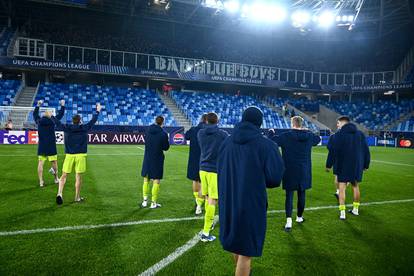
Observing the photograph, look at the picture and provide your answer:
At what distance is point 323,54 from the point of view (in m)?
51.0

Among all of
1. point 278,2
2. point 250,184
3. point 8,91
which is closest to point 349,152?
point 250,184

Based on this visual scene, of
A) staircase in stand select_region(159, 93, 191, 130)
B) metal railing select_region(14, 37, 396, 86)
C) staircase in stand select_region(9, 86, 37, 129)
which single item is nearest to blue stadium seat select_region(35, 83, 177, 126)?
Result: staircase in stand select_region(159, 93, 191, 130)

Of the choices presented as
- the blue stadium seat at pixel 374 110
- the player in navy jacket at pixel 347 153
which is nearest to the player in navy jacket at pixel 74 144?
the player in navy jacket at pixel 347 153

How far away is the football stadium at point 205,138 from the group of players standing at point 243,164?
0.02 m

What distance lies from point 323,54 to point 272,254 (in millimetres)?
51531

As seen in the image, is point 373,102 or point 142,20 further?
point 373,102

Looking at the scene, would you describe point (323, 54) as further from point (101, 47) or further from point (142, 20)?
point (101, 47)

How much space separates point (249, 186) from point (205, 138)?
8.70ft

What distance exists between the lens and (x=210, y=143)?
6023mm

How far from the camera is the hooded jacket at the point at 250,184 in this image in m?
3.48

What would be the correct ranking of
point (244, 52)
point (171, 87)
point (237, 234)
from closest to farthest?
point (237, 234) → point (171, 87) → point (244, 52)

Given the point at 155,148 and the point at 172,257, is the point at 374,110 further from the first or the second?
the point at 172,257

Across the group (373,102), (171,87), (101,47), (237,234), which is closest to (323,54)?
(373,102)

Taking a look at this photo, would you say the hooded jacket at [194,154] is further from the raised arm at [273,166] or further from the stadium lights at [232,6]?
the stadium lights at [232,6]
